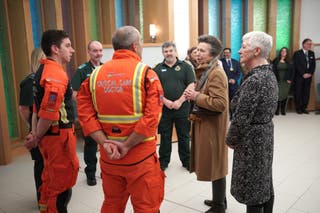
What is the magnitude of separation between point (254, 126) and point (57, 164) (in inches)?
52.2

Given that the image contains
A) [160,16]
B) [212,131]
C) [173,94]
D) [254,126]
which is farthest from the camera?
[160,16]

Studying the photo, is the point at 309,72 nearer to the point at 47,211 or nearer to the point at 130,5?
the point at 130,5

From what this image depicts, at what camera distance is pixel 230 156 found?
4254 millimetres

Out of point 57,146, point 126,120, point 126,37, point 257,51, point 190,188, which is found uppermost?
point 126,37

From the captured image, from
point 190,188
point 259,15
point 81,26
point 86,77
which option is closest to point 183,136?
point 190,188

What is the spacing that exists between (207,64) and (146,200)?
1252 mm

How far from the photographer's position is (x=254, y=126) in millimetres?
1880

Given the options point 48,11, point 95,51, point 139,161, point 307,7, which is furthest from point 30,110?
point 307,7

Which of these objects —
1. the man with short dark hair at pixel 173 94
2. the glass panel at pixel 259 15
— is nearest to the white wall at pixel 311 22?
the glass panel at pixel 259 15

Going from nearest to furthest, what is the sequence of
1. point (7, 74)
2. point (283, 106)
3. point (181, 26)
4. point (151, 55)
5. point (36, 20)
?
1. point (7, 74)
2. point (36, 20)
3. point (151, 55)
4. point (181, 26)
5. point (283, 106)

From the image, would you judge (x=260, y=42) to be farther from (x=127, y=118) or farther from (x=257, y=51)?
(x=127, y=118)

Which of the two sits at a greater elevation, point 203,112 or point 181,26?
point 181,26

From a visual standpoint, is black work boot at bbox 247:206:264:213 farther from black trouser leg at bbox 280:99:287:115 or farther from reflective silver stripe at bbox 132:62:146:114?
black trouser leg at bbox 280:99:287:115

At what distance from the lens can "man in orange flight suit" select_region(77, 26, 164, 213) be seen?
1677 mm
